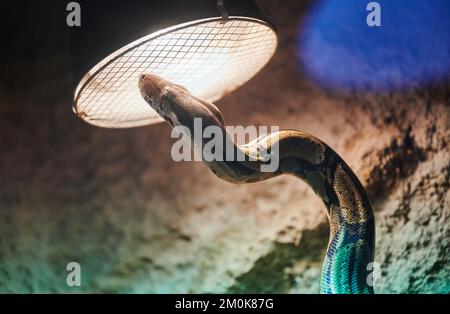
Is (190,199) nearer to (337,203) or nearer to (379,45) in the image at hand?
(337,203)

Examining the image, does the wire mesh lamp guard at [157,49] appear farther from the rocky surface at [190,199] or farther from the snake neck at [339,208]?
the rocky surface at [190,199]

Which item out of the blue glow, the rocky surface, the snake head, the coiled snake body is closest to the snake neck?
the coiled snake body

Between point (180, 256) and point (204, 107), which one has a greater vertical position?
point (204, 107)

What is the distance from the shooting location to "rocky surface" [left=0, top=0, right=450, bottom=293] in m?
1.40

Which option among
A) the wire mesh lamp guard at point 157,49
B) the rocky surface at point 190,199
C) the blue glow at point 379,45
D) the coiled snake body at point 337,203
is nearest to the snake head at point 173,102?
the wire mesh lamp guard at point 157,49

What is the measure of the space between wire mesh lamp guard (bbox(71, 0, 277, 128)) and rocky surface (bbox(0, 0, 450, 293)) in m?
0.51

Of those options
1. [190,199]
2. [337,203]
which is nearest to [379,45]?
[337,203]

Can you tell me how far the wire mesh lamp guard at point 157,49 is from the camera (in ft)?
2.08

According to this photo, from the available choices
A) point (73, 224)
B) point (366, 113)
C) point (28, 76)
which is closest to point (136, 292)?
point (73, 224)

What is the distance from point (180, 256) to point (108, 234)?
27cm

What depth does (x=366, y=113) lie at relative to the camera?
1.40m

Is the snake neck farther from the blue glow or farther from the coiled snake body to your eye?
the blue glow

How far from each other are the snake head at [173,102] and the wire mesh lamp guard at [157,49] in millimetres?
45
